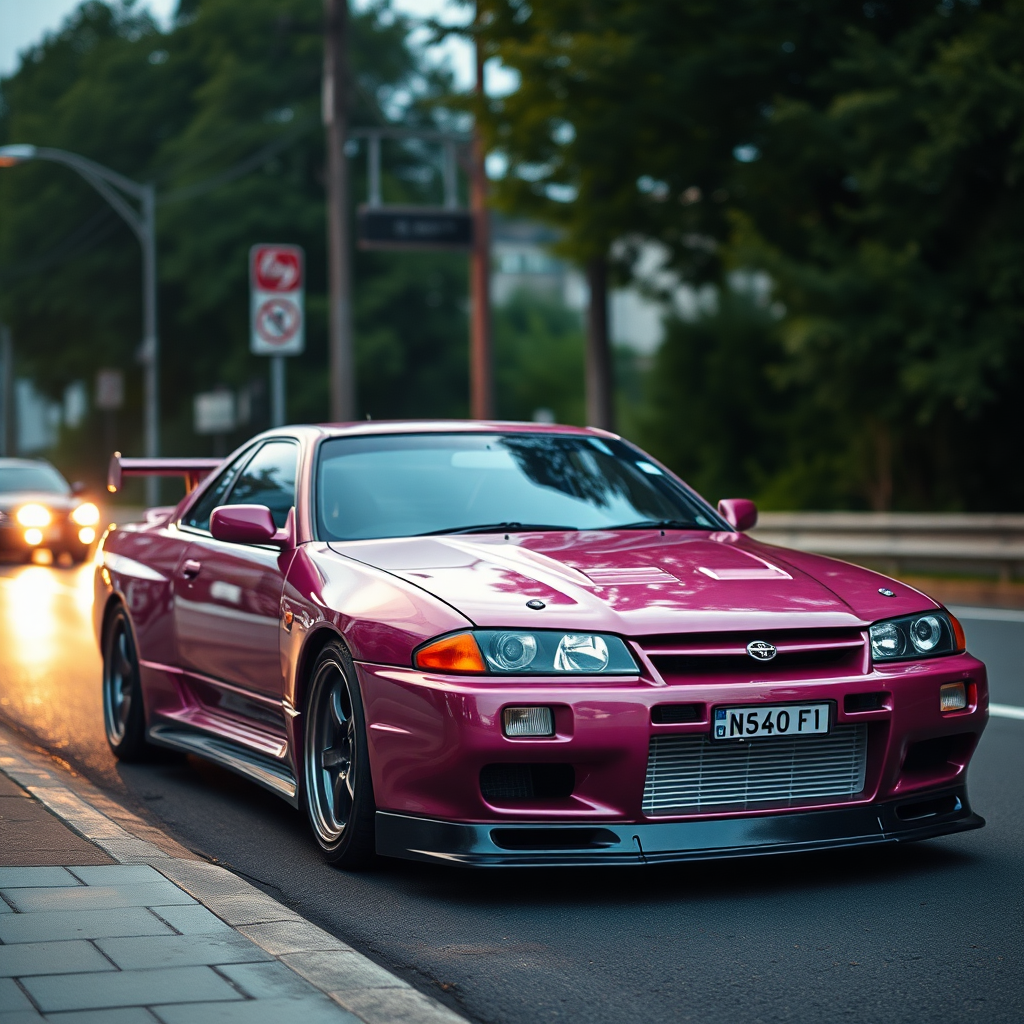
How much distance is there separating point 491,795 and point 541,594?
61 cm

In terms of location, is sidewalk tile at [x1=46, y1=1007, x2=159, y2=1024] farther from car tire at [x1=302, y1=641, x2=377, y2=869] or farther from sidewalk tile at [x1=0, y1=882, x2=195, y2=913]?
car tire at [x1=302, y1=641, x2=377, y2=869]

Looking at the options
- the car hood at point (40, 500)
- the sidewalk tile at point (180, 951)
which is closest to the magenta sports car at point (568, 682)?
the sidewalk tile at point (180, 951)

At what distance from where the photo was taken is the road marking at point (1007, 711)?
29.5ft

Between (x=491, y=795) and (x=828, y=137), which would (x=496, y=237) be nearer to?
(x=828, y=137)

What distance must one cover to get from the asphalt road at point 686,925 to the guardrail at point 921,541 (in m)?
11.5

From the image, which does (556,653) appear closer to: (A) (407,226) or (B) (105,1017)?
(B) (105,1017)

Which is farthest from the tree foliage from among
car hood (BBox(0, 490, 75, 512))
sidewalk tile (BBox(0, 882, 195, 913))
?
sidewalk tile (BBox(0, 882, 195, 913))

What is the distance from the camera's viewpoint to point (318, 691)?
575cm

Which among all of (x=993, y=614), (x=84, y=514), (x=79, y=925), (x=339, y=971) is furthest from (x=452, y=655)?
(x=84, y=514)

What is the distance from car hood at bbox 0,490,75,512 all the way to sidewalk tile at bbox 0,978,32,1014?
64.6 ft

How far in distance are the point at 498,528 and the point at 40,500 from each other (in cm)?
1805

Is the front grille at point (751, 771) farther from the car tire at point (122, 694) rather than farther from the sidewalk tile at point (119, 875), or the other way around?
the car tire at point (122, 694)

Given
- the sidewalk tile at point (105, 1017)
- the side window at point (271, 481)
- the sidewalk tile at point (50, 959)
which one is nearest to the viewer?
the sidewalk tile at point (105, 1017)

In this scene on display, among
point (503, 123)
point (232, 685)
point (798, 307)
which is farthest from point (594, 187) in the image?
point (232, 685)
